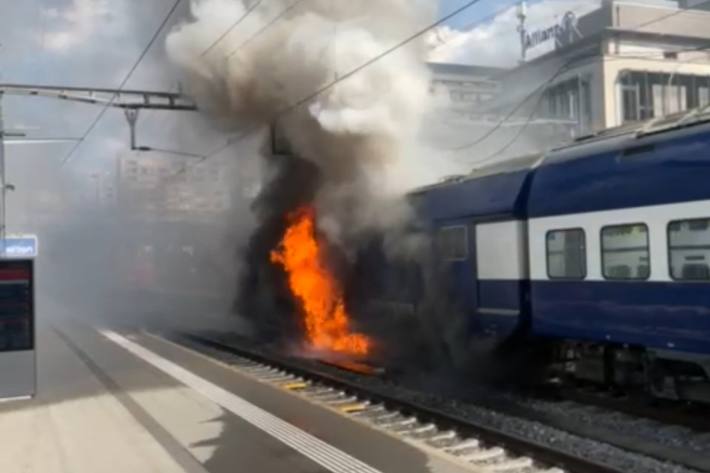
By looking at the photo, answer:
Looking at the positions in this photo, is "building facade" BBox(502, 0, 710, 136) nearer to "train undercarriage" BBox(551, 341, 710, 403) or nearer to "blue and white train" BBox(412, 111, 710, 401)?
"blue and white train" BBox(412, 111, 710, 401)

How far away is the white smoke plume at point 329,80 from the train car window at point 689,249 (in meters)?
8.53

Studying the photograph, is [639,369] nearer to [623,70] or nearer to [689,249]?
[689,249]

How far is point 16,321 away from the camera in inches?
399

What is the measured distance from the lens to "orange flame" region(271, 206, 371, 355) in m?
17.4

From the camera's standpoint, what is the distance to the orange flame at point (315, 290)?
57.1ft

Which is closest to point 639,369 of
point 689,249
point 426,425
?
point 689,249

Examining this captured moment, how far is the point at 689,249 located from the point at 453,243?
15.9ft

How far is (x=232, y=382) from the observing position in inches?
471

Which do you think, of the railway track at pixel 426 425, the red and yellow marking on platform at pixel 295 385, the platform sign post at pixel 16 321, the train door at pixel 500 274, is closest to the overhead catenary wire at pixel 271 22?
the railway track at pixel 426 425

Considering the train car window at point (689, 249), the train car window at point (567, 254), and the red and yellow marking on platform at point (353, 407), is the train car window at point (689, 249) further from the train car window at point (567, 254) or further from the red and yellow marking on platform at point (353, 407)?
the red and yellow marking on platform at point (353, 407)

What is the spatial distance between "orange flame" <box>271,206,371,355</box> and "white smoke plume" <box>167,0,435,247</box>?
0.89m

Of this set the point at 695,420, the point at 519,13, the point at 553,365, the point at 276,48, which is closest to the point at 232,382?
the point at 553,365

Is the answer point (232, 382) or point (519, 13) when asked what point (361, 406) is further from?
point (519, 13)

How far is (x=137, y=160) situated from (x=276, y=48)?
99.0 feet
